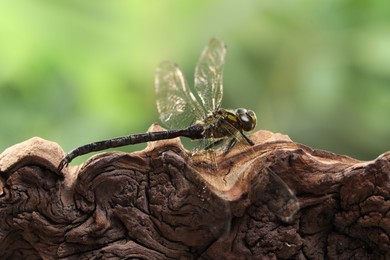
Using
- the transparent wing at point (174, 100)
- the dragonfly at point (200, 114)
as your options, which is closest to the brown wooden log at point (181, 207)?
the dragonfly at point (200, 114)

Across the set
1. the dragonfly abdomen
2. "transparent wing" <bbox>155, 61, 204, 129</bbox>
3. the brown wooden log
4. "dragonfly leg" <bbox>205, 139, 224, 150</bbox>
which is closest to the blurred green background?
"transparent wing" <bbox>155, 61, 204, 129</bbox>

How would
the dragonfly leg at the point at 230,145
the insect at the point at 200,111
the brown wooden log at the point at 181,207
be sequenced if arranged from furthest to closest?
the insect at the point at 200,111 < the dragonfly leg at the point at 230,145 < the brown wooden log at the point at 181,207

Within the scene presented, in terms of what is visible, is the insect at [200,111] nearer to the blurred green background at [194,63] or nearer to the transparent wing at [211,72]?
the transparent wing at [211,72]

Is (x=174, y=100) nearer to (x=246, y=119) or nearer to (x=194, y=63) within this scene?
(x=246, y=119)

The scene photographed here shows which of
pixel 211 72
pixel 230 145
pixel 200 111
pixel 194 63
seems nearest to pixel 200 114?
pixel 200 111

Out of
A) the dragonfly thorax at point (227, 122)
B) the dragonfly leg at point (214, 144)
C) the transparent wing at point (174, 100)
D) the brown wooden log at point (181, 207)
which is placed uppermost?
the transparent wing at point (174, 100)

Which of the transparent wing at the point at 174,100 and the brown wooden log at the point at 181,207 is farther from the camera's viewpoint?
the transparent wing at the point at 174,100

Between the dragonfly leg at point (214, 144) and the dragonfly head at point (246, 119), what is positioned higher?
the dragonfly head at point (246, 119)
